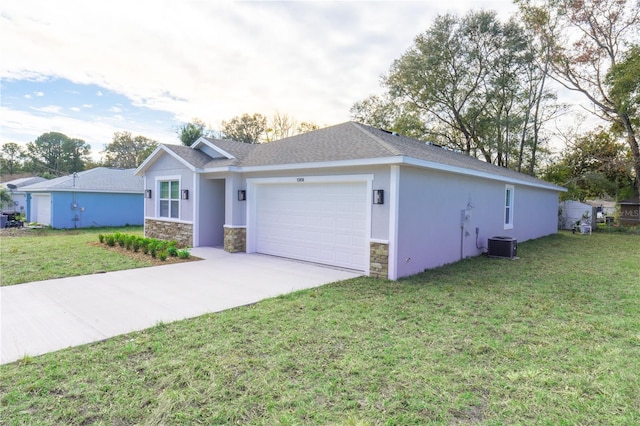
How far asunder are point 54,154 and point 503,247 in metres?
55.9

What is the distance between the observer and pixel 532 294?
20.1 feet

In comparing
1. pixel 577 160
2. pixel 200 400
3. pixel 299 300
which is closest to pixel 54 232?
pixel 299 300

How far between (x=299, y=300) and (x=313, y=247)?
335 cm

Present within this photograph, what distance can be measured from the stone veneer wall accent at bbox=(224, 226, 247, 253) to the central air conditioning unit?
717 cm

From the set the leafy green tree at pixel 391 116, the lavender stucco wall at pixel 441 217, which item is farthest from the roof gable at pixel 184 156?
the leafy green tree at pixel 391 116

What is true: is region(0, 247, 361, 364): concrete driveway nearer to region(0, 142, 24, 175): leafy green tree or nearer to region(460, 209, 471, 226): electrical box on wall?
region(460, 209, 471, 226): electrical box on wall

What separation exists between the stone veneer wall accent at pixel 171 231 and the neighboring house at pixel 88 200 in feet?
24.4

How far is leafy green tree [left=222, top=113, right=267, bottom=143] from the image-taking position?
1389 inches

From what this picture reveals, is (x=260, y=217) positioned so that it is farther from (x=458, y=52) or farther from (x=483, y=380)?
(x=458, y=52)

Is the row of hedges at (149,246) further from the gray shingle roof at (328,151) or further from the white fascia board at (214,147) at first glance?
the white fascia board at (214,147)

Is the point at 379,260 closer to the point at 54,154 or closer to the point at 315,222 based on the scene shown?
the point at 315,222

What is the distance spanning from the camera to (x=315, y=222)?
8812mm

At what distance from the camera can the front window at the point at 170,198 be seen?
1218cm

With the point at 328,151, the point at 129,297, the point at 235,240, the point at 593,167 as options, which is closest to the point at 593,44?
the point at 593,167
